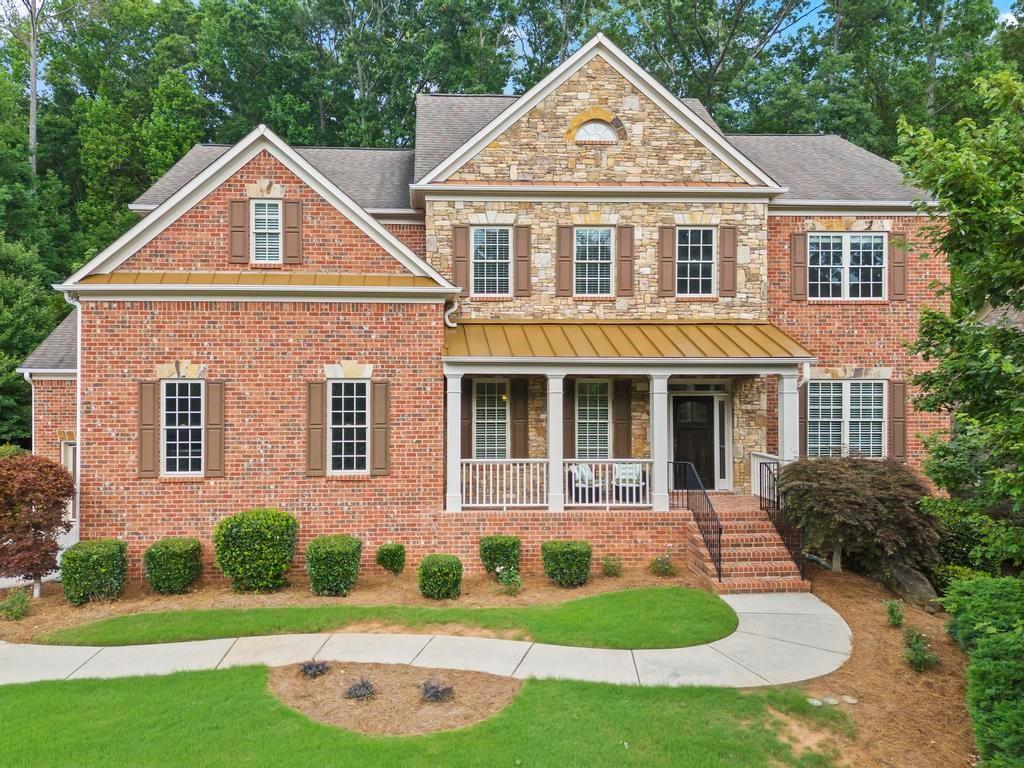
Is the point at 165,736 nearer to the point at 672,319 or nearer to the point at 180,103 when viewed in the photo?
the point at 672,319

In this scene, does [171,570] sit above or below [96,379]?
below

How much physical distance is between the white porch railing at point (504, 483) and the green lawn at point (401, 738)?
5259mm

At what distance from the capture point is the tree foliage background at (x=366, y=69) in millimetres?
28312

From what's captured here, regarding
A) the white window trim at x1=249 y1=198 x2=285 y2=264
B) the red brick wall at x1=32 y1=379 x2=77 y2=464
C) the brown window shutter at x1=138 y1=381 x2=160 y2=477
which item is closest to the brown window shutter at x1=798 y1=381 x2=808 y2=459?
the white window trim at x1=249 y1=198 x2=285 y2=264

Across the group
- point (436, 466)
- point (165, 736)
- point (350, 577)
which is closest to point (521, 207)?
point (436, 466)

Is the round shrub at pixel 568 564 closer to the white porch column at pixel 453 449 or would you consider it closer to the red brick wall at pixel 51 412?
the white porch column at pixel 453 449

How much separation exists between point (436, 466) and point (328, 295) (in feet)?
12.2

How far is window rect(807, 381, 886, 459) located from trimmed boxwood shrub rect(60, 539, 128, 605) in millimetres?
13879

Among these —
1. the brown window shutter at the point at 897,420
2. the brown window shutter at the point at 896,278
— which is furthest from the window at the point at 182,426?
the brown window shutter at the point at 896,278

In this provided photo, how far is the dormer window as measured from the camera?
45.6 feet

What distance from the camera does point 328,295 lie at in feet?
37.6

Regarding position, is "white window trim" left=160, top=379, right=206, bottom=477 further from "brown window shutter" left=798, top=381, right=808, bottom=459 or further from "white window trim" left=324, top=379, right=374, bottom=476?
"brown window shutter" left=798, top=381, right=808, bottom=459

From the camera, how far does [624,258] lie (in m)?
14.0

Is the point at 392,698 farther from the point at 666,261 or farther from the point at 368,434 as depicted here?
the point at 666,261
